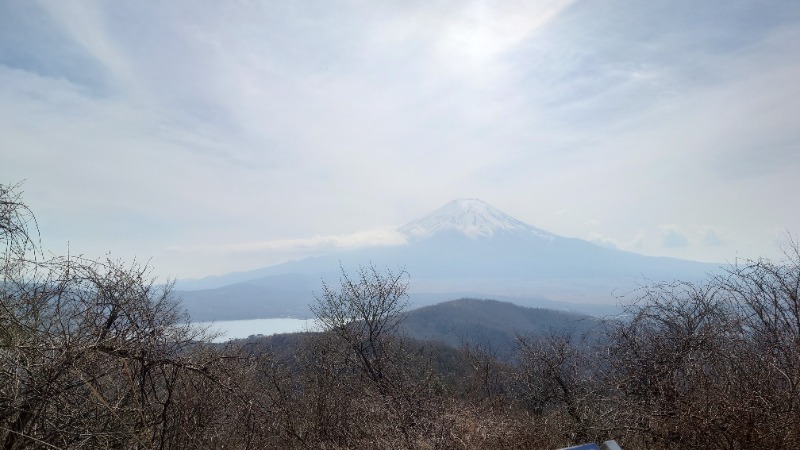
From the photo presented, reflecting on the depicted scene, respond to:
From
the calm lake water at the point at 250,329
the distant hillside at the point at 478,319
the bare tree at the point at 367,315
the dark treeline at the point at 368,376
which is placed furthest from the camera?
the distant hillside at the point at 478,319

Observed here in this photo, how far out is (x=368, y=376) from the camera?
51.0 feet

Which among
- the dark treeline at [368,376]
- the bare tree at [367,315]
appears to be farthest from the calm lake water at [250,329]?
the dark treeline at [368,376]

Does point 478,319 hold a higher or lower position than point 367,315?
lower

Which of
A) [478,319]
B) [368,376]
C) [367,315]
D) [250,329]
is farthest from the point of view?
[250,329]

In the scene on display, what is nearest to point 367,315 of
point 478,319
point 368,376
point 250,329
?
point 368,376

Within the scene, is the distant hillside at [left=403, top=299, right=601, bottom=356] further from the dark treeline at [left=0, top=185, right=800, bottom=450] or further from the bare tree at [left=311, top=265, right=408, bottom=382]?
the dark treeline at [left=0, top=185, right=800, bottom=450]

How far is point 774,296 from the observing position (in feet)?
25.1

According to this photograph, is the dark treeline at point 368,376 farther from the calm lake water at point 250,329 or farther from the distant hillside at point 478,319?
the distant hillside at point 478,319

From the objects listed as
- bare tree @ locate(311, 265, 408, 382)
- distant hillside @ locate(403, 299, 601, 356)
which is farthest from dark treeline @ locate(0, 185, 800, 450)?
distant hillside @ locate(403, 299, 601, 356)

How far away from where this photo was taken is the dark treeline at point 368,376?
3.34m

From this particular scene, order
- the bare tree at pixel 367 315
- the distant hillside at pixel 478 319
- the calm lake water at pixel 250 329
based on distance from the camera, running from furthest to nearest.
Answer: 1. the distant hillside at pixel 478 319
2. the calm lake water at pixel 250 329
3. the bare tree at pixel 367 315

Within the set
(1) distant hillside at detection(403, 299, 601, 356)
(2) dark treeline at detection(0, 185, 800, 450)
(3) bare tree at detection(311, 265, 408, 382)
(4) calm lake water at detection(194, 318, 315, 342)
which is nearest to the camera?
(2) dark treeline at detection(0, 185, 800, 450)

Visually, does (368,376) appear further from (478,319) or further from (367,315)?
(478,319)

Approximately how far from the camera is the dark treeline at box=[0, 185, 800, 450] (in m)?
3.34
